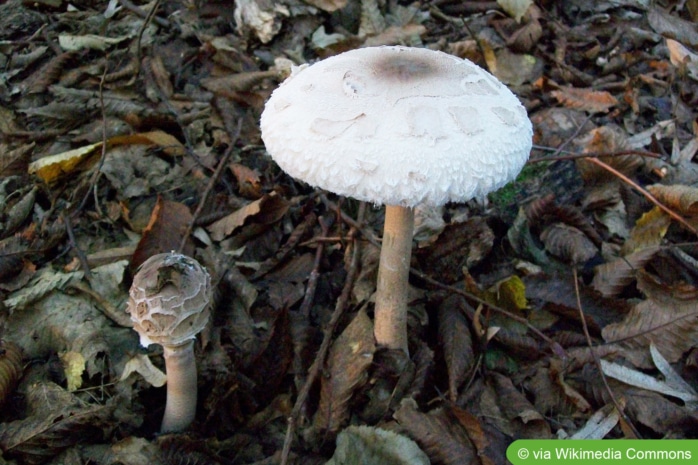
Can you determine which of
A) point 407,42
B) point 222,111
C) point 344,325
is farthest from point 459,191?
point 407,42

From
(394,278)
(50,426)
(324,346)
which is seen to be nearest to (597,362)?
(394,278)

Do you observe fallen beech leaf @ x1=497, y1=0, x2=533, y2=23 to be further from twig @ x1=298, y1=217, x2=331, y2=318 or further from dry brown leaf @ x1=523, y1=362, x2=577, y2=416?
dry brown leaf @ x1=523, y1=362, x2=577, y2=416

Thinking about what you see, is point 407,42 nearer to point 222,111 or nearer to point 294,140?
point 222,111

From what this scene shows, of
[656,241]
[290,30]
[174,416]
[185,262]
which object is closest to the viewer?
[185,262]

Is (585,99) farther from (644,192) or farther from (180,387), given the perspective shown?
(180,387)

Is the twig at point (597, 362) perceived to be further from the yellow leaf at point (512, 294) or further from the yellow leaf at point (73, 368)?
the yellow leaf at point (73, 368)

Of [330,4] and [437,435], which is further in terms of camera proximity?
[330,4]

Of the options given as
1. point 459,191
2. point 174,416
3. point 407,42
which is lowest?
point 174,416
